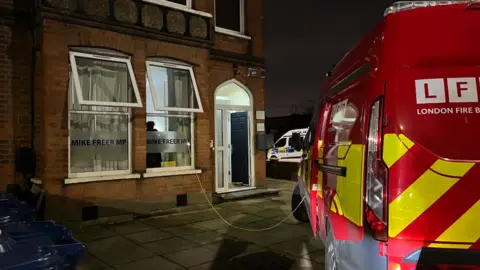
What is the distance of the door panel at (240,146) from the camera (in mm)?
11102

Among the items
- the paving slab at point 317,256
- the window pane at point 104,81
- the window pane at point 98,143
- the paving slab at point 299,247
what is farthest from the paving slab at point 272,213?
the window pane at point 104,81

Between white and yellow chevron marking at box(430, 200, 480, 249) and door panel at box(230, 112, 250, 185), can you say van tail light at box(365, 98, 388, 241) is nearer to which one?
white and yellow chevron marking at box(430, 200, 480, 249)

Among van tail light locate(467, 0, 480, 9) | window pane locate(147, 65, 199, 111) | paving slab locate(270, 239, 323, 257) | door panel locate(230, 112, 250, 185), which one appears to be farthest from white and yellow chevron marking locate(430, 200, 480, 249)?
door panel locate(230, 112, 250, 185)

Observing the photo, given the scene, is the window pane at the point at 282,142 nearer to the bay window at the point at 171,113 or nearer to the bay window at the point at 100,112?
the bay window at the point at 171,113

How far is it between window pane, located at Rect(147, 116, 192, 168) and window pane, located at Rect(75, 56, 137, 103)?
2.72ft

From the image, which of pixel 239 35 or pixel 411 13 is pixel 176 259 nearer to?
pixel 411 13

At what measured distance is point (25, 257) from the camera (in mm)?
2664

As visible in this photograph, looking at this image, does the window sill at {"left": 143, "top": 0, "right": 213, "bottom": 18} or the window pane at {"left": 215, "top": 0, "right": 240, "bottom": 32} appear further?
the window pane at {"left": 215, "top": 0, "right": 240, "bottom": 32}

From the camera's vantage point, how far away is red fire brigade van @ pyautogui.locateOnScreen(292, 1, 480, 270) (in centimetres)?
246

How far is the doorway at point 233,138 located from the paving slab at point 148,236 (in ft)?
11.0

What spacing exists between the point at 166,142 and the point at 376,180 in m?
6.86

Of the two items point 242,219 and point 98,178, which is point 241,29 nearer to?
point 242,219

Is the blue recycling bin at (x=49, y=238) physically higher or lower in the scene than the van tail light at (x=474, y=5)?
lower

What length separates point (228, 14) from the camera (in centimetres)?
1090
